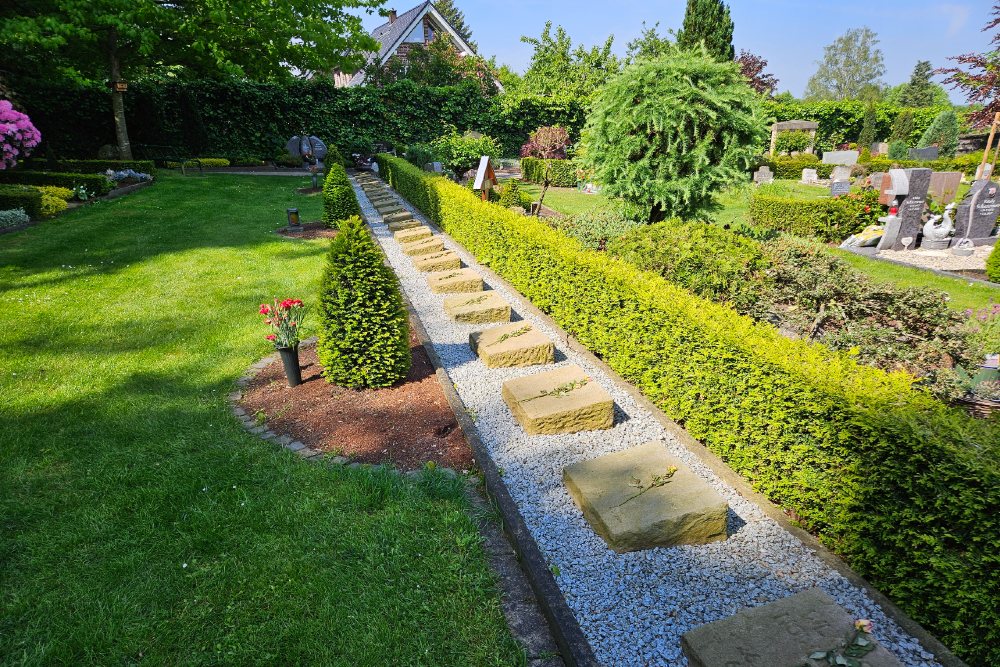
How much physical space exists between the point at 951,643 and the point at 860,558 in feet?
1.85

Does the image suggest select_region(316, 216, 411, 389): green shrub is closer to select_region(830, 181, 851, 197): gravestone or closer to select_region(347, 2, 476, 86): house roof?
select_region(830, 181, 851, 197): gravestone

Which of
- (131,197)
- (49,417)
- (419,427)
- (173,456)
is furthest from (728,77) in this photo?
(131,197)

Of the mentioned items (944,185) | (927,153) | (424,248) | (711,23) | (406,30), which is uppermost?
(406,30)

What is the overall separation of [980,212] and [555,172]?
17.8m

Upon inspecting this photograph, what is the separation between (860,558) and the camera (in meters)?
3.24

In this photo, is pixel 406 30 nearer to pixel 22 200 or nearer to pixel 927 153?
pixel 22 200

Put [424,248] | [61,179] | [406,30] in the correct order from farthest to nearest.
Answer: [406,30] → [61,179] → [424,248]

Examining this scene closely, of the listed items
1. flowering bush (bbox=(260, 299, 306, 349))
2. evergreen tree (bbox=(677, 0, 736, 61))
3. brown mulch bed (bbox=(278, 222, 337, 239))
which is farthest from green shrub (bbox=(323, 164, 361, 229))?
evergreen tree (bbox=(677, 0, 736, 61))

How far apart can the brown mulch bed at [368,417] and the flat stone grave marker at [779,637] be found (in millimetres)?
2496

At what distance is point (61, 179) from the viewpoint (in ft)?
53.4

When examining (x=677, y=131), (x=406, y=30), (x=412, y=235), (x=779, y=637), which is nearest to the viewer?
(x=779, y=637)

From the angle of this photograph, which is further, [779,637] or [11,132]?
[11,132]

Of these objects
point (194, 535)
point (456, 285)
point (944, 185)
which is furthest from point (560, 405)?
Result: point (944, 185)

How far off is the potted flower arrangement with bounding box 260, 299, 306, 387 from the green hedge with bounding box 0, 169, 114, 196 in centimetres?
1528
